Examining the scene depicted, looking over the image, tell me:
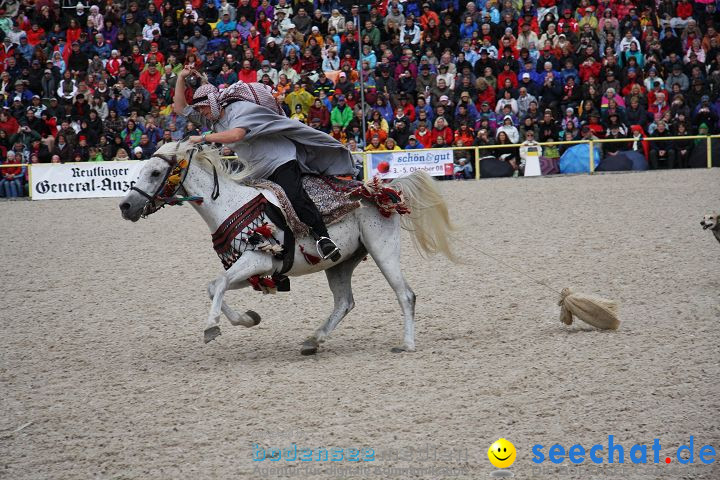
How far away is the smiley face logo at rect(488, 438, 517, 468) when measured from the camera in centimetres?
460

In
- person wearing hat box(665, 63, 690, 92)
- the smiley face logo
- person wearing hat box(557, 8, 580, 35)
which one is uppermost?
person wearing hat box(557, 8, 580, 35)

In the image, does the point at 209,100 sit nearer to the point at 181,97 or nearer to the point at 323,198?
the point at 181,97

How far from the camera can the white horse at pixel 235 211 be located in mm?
6918

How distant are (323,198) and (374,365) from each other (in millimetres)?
1412

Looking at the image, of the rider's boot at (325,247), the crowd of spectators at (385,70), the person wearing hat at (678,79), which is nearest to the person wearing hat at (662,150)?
the crowd of spectators at (385,70)

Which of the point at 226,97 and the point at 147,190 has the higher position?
the point at 226,97

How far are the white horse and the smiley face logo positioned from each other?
2.33 m

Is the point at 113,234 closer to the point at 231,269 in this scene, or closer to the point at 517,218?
the point at 517,218

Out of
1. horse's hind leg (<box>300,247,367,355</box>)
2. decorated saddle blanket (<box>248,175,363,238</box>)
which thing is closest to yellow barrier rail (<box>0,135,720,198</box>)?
horse's hind leg (<box>300,247,367,355</box>)

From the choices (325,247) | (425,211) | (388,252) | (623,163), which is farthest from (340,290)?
(623,163)

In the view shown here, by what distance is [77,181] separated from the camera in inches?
764

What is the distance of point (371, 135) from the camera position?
65.5ft

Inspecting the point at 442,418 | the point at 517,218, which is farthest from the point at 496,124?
the point at 442,418

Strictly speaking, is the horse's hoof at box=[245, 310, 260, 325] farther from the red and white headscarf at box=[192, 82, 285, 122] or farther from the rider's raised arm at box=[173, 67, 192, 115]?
the rider's raised arm at box=[173, 67, 192, 115]
